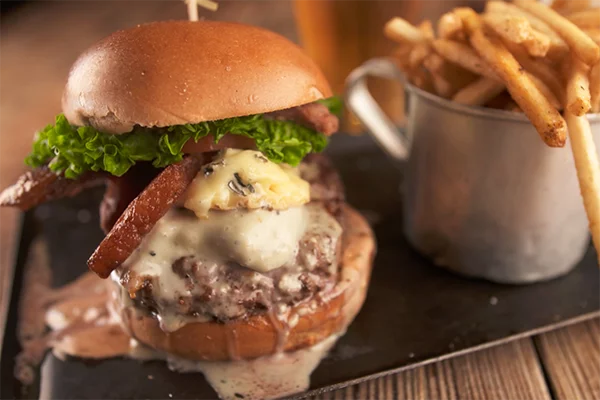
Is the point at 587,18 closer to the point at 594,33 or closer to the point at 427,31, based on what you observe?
the point at 594,33

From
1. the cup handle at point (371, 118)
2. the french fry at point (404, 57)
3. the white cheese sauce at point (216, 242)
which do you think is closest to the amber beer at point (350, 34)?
the cup handle at point (371, 118)

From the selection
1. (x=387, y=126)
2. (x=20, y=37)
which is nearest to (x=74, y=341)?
(x=387, y=126)

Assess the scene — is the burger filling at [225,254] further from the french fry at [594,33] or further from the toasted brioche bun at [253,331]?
the french fry at [594,33]

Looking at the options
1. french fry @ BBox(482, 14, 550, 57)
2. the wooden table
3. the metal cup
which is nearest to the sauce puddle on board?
the wooden table

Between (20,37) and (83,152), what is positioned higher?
(83,152)

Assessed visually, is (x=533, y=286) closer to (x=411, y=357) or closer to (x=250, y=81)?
(x=411, y=357)

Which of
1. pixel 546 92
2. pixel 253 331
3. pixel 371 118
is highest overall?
pixel 546 92

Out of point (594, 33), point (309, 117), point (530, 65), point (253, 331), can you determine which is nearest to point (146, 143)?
point (309, 117)
